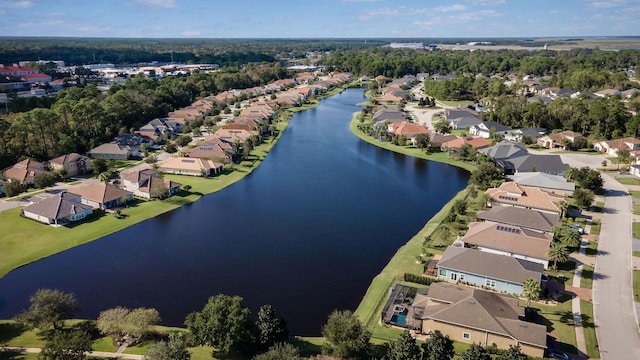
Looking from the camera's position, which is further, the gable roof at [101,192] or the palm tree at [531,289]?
the gable roof at [101,192]

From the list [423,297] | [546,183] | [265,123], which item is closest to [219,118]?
[265,123]

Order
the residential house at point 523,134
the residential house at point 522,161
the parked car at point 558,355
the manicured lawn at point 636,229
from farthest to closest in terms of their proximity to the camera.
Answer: the residential house at point 523,134
the residential house at point 522,161
the manicured lawn at point 636,229
the parked car at point 558,355

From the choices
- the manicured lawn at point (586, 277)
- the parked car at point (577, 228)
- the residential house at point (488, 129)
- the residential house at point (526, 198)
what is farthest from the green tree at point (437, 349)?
the residential house at point (488, 129)

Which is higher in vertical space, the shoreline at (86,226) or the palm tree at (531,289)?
the palm tree at (531,289)

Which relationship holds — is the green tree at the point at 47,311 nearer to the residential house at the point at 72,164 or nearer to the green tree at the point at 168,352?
the green tree at the point at 168,352

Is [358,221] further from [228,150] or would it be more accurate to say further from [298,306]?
[228,150]

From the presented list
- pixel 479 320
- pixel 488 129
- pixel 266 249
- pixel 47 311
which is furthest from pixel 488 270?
pixel 488 129
